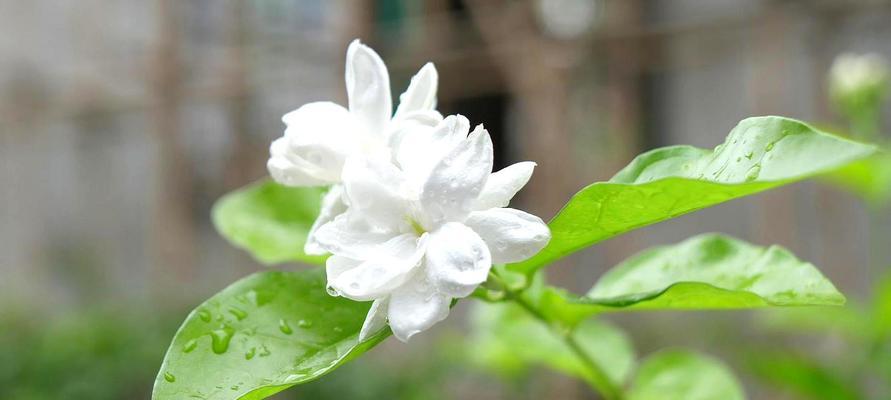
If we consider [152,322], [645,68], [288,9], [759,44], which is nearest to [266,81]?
[288,9]

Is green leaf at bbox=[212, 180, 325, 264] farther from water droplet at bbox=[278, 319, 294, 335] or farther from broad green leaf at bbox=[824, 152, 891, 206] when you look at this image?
broad green leaf at bbox=[824, 152, 891, 206]

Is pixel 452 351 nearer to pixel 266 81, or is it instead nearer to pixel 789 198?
pixel 789 198

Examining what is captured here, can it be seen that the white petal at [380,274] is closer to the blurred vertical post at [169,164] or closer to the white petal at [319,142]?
the white petal at [319,142]

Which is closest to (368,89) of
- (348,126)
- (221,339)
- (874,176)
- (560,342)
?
(348,126)

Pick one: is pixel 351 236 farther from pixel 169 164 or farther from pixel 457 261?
pixel 169 164

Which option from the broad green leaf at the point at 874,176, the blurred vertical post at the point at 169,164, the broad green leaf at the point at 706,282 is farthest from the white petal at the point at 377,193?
the blurred vertical post at the point at 169,164

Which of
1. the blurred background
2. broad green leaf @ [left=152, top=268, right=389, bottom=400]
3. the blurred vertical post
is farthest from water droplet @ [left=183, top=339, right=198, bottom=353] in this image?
the blurred vertical post
